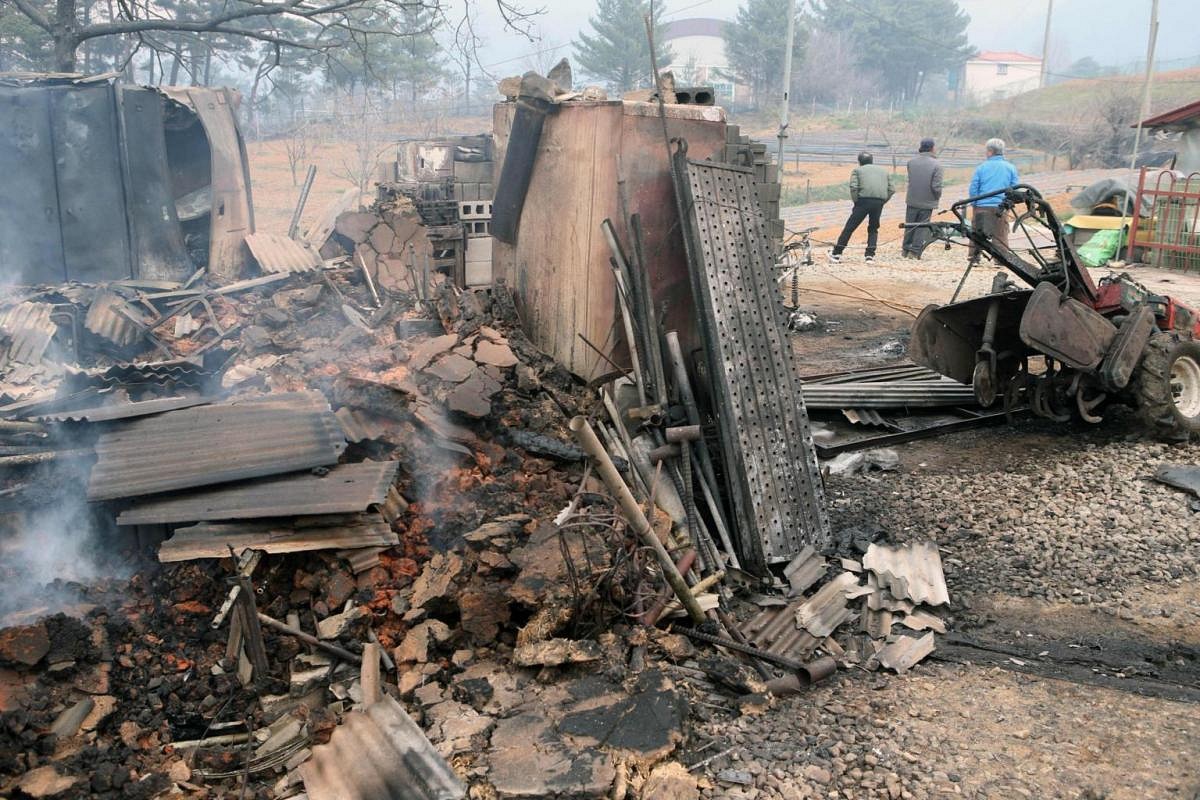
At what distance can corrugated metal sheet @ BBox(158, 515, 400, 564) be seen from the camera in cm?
394

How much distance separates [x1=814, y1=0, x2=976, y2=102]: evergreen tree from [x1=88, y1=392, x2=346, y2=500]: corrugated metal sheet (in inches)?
2440

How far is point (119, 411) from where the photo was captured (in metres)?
4.64

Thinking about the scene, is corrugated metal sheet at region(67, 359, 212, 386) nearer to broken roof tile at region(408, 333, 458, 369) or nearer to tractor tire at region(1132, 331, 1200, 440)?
broken roof tile at region(408, 333, 458, 369)

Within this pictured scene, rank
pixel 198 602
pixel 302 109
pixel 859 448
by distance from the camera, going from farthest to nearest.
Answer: pixel 302 109, pixel 859 448, pixel 198 602

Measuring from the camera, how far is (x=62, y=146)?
9938 millimetres

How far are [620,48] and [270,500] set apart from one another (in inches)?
1742

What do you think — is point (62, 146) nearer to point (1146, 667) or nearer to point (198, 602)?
point (198, 602)

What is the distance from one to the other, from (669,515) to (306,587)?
2083mm

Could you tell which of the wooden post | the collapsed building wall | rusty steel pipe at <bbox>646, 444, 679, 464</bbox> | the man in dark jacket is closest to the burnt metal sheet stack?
the wooden post

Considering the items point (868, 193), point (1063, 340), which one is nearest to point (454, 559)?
point (1063, 340)

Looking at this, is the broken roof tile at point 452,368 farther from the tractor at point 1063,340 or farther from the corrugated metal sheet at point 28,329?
the corrugated metal sheet at point 28,329

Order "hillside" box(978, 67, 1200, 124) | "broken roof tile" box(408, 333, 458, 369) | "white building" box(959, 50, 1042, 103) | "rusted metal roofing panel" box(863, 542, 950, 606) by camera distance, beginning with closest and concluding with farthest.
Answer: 1. "rusted metal roofing panel" box(863, 542, 950, 606)
2. "broken roof tile" box(408, 333, 458, 369)
3. "hillside" box(978, 67, 1200, 124)
4. "white building" box(959, 50, 1042, 103)

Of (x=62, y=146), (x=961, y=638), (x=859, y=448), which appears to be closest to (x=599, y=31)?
(x=62, y=146)

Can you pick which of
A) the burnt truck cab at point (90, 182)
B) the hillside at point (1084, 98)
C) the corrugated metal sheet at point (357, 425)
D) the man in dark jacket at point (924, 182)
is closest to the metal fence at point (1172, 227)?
the man in dark jacket at point (924, 182)
